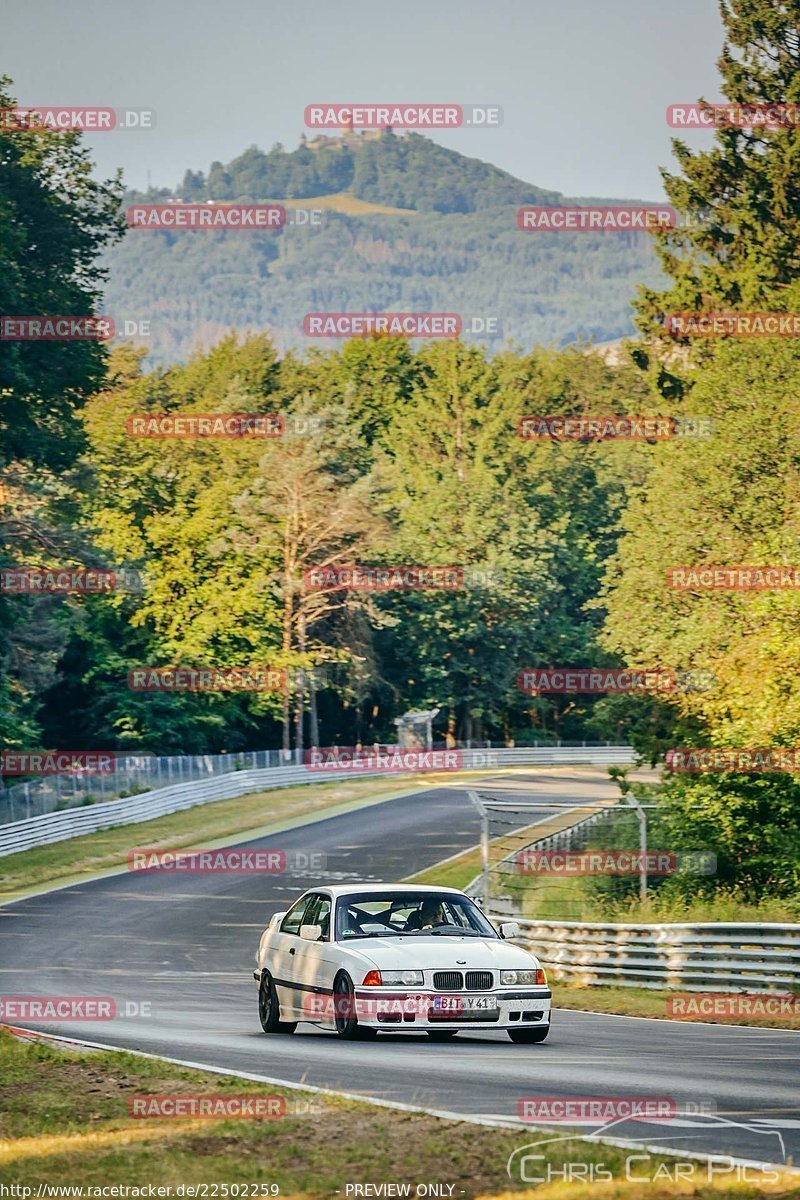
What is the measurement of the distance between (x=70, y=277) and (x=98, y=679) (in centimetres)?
2190

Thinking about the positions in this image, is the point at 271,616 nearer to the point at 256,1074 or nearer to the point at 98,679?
the point at 98,679

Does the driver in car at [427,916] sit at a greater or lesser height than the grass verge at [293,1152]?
greater

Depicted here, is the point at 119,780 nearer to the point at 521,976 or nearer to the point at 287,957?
the point at 287,957

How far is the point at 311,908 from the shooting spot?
16.3 metres

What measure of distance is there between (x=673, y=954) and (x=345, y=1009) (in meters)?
8.78

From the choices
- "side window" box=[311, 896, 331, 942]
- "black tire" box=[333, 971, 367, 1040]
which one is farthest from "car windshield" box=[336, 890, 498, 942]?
"black tire" box=[333, 971, 367, 1040]

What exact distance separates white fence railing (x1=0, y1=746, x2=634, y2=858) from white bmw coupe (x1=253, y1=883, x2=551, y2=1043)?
31305mm

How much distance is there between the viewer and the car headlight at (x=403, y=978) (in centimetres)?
1422

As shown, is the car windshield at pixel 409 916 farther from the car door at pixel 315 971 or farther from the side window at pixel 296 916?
the side window at pixel 296 916

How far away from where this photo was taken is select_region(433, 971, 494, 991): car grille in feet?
46.8

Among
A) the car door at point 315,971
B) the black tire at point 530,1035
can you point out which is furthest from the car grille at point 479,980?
the car door at point 315,971

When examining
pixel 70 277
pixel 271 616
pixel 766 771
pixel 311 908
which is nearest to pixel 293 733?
pixel 271 616

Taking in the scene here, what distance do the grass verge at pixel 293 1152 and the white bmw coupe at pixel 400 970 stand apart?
302cm

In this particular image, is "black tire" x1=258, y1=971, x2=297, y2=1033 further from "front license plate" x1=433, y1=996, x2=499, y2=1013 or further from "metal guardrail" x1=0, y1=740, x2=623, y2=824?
"metal guardrail" x1=0, y1=740, x2=623, y2=824
